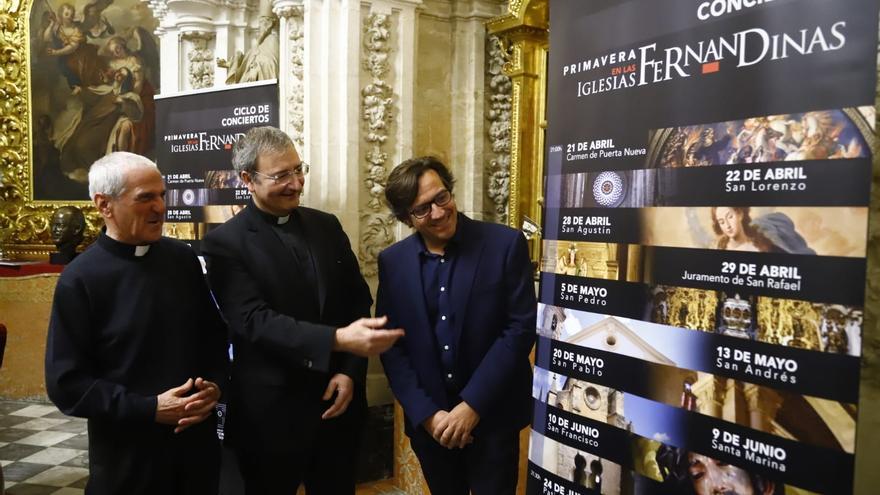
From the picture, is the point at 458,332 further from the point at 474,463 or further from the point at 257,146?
the point at 257,146

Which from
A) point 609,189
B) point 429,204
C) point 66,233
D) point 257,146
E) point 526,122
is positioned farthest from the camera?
point 66,233

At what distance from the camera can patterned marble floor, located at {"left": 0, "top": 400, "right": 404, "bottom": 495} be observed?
448 cm

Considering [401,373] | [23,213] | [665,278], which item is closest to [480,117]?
[401,373]

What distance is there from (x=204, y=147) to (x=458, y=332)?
8.42 ft

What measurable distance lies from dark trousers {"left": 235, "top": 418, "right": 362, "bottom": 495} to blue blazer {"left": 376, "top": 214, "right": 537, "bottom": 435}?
32 cm

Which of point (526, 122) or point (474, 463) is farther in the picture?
point (526, 122)

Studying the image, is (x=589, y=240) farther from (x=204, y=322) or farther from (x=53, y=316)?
(x=53, y=316)

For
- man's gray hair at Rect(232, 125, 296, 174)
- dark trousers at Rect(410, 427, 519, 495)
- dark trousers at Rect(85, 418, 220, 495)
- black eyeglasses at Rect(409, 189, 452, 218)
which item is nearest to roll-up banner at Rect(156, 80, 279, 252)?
man's gray hair at Rect(232, 125, 296, 174)

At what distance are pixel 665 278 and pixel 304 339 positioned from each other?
3.87 ft

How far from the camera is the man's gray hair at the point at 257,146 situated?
8.41 feet

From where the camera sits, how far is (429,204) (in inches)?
94.7

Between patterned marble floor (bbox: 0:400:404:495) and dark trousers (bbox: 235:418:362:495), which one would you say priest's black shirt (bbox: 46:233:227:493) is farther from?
patterned marble floor (bbox: 0:400:404:495)

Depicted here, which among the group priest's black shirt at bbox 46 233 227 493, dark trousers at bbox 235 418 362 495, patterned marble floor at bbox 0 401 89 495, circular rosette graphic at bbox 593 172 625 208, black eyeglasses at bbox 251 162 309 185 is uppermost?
black eyeglasses at bbox 251 162 309 185

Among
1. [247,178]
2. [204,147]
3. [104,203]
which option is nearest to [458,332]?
[247,178]
